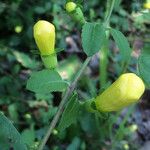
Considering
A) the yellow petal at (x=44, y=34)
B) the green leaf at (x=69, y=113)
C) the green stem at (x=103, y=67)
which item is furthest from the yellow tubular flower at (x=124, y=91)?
the green stem at (x=103, y=67)

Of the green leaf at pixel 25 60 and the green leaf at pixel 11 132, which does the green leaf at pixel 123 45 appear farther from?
the green leaf at pixel 25 60

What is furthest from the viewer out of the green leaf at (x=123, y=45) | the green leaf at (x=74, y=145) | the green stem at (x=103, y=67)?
the green stem at (x=103, y=67)

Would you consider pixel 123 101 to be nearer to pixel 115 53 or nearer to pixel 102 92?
pixel 102 92

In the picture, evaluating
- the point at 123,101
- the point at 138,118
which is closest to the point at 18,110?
the point at 138,118

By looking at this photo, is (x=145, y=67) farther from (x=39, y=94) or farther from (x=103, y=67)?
(x=103, y=67)

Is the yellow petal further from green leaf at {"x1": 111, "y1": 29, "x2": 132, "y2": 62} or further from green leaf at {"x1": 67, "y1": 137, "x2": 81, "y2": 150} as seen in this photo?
green leaf at {"x1": 67, "y1": 137, "x2": 81, "y2": 150}
